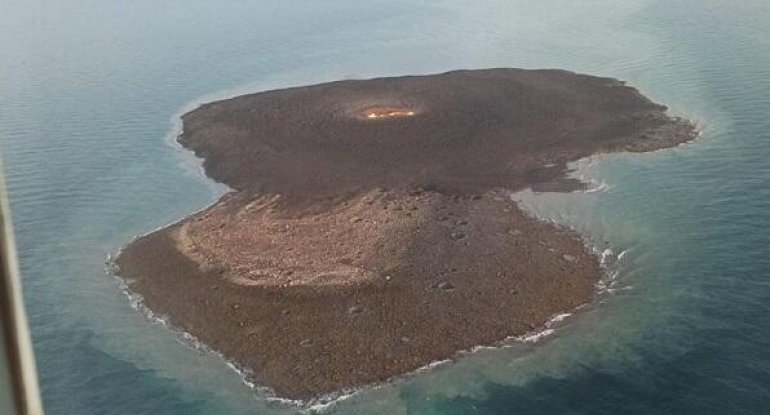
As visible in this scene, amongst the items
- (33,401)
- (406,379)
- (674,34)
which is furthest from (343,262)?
(674,34)

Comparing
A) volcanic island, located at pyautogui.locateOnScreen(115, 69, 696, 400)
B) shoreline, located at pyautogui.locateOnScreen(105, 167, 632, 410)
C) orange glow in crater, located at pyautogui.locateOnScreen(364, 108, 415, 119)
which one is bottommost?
shoreline, located at pyautogui.locateOnScreen(105, 167, 632, 410)

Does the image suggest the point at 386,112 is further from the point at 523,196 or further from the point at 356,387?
the point at 356,387

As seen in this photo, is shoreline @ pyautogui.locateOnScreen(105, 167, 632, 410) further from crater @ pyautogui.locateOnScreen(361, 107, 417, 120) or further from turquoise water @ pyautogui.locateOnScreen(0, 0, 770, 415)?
crater @ pyautogui.locateOnScreen(361, 107, 417, 120)

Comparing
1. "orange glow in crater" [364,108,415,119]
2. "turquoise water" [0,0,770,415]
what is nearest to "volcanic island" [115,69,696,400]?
"orange glow in crater" [364,108,415,119]

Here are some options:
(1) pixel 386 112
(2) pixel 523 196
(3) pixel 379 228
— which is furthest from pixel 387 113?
(3) pixel 379 228

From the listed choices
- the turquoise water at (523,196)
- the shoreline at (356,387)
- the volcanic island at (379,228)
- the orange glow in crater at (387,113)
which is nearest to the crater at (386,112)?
the orange glow in crater at (387,113)

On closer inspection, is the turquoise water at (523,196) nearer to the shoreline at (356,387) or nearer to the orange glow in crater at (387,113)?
the shoreline at (356,387)

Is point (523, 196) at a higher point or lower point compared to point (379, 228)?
higher
